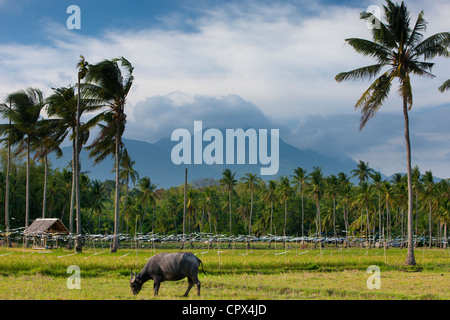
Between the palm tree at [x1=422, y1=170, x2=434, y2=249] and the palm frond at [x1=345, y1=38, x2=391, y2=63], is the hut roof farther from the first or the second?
the palm tree at [x1=422, y1=170, x2=434, y2=249]

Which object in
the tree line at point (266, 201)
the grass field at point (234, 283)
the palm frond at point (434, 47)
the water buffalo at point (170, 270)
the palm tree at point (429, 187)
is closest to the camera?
the water buffalo at point (170, 270)

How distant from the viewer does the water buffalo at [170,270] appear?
13.3 meters

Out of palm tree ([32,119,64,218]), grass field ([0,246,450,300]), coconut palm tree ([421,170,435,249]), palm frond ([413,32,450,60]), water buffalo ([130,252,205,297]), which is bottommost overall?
grass field ([0,246,450,300])

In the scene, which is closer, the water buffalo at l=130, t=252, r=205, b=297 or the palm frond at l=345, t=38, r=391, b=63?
the water buffalo at l=130, t=252, r=205, b=297

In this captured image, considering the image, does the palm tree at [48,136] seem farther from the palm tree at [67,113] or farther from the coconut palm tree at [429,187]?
the coconut palm tree at [429,187]

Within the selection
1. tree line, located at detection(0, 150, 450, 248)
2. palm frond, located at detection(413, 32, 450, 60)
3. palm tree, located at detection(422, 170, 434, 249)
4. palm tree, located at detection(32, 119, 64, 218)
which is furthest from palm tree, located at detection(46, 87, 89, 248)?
palm tree, located at detection(422, 170, 434, 249)

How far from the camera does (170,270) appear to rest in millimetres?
13430

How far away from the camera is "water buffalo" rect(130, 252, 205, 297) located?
43.7 ft

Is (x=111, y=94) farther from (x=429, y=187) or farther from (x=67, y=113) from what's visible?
(x=429, y=187)

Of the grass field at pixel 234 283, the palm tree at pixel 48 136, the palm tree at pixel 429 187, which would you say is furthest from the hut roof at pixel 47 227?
the palm tree at pixel 429 187

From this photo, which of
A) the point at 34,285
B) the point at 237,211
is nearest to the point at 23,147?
the point at 34,285

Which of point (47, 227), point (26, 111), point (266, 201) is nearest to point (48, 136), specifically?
point (26, 111)

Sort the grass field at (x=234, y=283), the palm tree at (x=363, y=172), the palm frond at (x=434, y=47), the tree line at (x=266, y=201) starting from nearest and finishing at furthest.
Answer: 1. the grass field at (x=234, y=283)
2. the palm frond at (x=434, y=47)
3. the tree line at (x=266, y=201)
4. the palm tree at (x=363, y=172)

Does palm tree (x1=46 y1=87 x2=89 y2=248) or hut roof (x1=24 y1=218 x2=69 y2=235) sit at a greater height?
palm tree (x1=46 y1=87 x2=89 y2=248)
